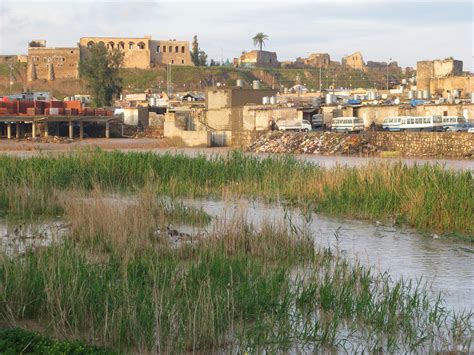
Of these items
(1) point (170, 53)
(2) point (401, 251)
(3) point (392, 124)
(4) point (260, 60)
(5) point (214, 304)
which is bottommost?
(2) point (401, 251)

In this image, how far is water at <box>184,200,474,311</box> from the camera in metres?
9.30

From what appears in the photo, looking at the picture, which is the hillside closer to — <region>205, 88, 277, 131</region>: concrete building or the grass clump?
<region>205, 88, 277, 131</region>: concrete building

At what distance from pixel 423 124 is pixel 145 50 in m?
71.6

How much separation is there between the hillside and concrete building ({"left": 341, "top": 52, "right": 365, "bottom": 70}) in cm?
818

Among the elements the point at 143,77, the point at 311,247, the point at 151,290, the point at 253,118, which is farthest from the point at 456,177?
the point at 143,77

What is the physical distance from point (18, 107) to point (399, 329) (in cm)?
4884

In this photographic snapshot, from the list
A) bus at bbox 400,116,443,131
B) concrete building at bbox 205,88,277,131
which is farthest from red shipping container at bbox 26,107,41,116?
bus at bbox 400,116,443,131

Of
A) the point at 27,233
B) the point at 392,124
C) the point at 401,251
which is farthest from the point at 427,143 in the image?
the point at 27,233

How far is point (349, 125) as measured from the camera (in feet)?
134

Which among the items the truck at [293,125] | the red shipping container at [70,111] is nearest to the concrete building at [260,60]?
the red shipping container at [70,111]

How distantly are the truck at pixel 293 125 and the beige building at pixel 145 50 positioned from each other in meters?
62.4

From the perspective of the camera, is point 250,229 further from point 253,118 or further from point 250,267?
point 253,118

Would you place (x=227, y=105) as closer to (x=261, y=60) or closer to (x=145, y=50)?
(x=145, y=50)

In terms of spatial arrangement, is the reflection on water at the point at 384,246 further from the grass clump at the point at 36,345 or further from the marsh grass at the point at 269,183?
the grass clump at the point at 36,345
